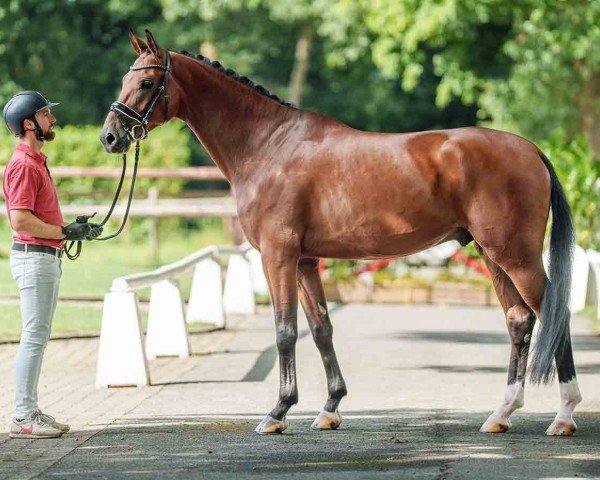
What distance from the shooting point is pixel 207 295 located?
16.6m

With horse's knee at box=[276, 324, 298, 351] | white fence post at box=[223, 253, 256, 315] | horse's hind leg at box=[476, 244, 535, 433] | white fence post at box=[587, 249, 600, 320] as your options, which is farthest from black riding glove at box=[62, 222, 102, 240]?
white fence post at box=[587, 249, 600, 320]

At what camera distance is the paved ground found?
7938 mm

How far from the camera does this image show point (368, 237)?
9.31 metres

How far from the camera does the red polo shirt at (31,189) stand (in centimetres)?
895

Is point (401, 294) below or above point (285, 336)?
below

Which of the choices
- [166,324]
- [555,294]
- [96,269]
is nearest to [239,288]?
[166,324]

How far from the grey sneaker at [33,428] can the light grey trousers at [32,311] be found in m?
0.05

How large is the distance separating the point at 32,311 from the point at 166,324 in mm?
4588

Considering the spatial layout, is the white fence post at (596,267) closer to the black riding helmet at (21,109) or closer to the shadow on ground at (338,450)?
the shadow on ground at (338,450)

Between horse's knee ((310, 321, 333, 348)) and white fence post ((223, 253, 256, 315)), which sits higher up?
horse's knee ((310, 321, 333, 348))

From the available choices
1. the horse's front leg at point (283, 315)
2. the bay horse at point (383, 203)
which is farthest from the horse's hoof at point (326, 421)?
the horse's front leg at point (283, 315)

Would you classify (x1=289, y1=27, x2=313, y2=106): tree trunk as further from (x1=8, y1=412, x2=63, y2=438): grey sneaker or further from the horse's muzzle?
(x1=8, y1=412, x2=63, y2=438): grey sneaker

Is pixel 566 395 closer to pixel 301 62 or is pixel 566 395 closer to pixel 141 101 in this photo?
pixel 141 101

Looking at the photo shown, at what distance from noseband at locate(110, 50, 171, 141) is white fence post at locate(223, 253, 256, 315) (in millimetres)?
8931
